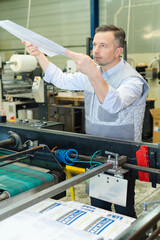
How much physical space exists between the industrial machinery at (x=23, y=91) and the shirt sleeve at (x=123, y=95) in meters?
3.44

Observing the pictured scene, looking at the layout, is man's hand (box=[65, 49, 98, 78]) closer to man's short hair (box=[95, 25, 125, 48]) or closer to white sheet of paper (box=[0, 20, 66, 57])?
white sheet of paper (box=[0, 20, 66, 57])

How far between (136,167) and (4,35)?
985 centimetres

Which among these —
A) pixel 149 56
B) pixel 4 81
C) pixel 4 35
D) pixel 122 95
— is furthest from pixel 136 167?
pixel 4 35

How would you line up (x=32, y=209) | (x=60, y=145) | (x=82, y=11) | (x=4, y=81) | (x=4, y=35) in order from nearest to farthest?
(x=32, y=209) < (x=60, y=145) < (x=4, y=81) < (x=82, y=11) < (x=4, y=35)

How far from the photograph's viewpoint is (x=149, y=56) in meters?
7.09

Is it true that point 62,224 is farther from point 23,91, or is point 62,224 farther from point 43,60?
point 23,91

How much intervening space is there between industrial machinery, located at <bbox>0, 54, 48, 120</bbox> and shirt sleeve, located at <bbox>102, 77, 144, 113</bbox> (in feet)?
11.3

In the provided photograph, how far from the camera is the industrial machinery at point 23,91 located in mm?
5073

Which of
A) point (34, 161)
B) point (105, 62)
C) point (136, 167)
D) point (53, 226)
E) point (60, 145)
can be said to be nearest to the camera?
point (53, 226)

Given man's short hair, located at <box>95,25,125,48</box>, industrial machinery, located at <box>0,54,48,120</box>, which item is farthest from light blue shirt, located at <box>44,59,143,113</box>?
industrial machinery, located at <box>0,54,48,120</box>

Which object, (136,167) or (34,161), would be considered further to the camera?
(34,161)

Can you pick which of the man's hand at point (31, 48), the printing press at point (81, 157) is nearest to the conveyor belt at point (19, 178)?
the printing press at point (81, 157)

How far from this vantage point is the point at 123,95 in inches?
60.5

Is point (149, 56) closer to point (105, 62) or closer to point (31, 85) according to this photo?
point (31, 85)
